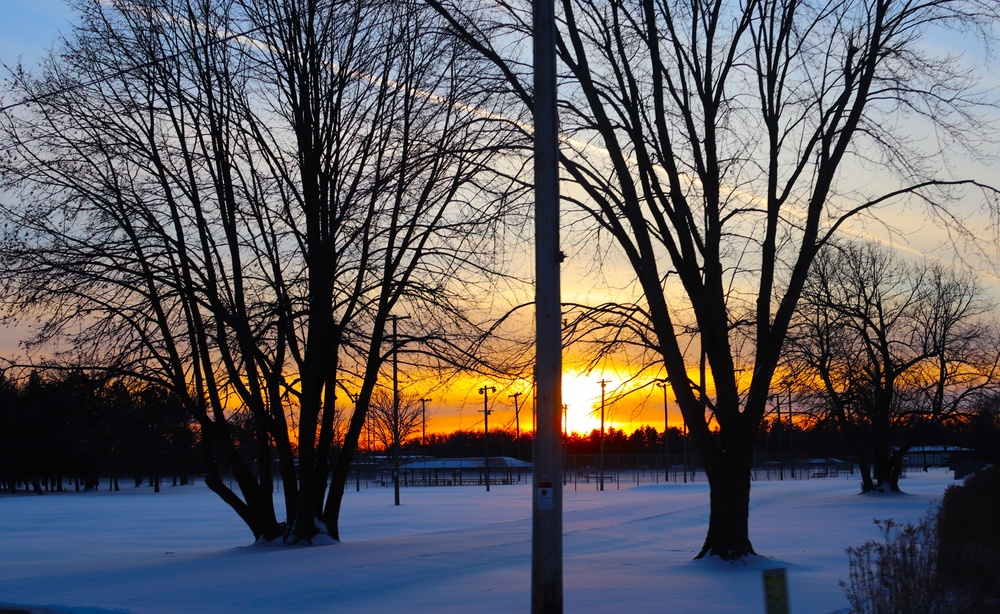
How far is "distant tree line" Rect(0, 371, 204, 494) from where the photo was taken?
19812mm

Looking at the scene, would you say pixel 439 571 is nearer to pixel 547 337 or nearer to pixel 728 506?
pixel 728 506

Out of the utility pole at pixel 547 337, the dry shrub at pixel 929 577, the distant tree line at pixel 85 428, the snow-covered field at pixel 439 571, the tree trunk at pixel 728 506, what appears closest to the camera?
the utility pole at pixel 547 337

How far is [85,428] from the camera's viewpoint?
101ft

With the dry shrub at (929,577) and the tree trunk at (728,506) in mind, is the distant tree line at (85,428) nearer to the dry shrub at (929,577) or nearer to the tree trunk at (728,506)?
the tree trunk at (728,506)

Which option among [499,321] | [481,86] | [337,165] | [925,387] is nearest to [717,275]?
[499,321]

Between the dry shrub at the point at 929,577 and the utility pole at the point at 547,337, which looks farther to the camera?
the dry shrub at the point at 929,577

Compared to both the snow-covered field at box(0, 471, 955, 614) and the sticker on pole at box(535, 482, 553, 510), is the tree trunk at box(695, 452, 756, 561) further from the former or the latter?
the sticker on pole at box(535, 482, 553, 510)

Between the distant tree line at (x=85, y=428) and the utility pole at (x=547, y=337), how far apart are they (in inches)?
469

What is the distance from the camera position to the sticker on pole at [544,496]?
8727 millimetres

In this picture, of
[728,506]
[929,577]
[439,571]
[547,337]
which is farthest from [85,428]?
[929,577]

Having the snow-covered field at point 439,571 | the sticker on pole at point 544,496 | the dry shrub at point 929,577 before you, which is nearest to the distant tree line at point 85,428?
the snow-covered field at point 439,571

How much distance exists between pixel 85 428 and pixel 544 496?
25.7 meters

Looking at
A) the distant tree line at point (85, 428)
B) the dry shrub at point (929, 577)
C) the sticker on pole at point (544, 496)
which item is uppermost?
the distant tree line at point (85, 428)

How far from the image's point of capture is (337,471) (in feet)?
64.7
